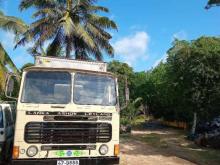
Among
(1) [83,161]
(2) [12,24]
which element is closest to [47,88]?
(1) [83,161]

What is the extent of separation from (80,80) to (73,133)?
152 centimetres

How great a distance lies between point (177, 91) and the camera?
27.4 m

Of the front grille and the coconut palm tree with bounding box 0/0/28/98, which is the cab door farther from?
the coconut palm tree with bounding box 0/0/28/98

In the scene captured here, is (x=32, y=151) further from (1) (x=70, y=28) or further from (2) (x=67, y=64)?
(1) (x=70, y=28)

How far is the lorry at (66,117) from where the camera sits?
927cm

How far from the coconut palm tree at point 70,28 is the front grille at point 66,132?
1679 centimetres

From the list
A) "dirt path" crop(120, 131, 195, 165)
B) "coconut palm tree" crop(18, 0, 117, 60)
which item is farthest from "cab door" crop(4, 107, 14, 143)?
"coconut palm tree" crop(18, 0, 117, 60)

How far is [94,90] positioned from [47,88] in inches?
50.0

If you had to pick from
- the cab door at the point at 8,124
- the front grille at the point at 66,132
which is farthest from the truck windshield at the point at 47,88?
the cab door at the point at 8,124

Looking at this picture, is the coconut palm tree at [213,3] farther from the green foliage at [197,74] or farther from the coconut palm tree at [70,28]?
the coconut palm tree at [70,28]

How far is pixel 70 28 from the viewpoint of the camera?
2605 centimetres

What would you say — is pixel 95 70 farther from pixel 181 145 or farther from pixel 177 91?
pixel 177 91

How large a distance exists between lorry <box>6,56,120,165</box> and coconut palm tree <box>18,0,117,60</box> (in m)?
16.0

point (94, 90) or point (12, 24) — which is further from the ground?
point (12, 24)
